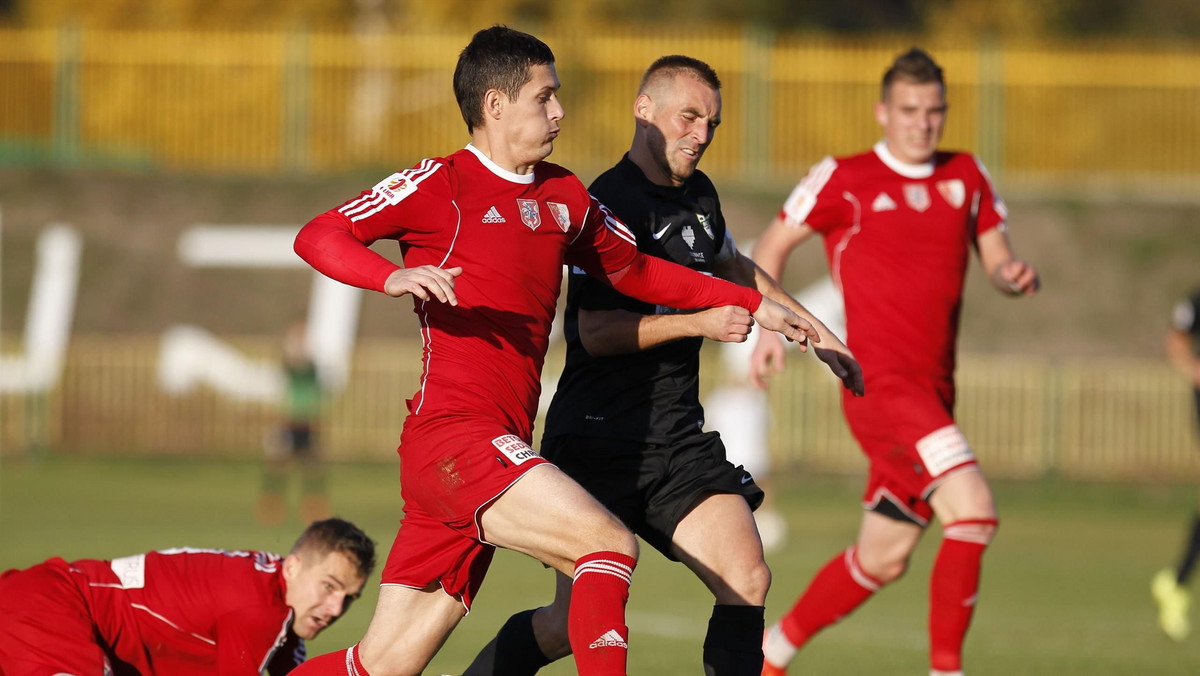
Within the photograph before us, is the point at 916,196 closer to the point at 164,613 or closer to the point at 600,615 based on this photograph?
the point at 600,615

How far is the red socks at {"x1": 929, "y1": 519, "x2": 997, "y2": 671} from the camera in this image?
6.88 m

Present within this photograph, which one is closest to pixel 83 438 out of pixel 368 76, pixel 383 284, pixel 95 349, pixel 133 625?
pixel 95 349

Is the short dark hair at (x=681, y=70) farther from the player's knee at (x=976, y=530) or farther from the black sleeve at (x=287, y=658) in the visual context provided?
the black sleeve at (x=287, y=658)

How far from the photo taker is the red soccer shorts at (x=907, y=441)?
7.11m

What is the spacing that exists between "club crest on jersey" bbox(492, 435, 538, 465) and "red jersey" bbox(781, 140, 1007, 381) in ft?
9.27

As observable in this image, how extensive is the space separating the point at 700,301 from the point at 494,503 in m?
1.14

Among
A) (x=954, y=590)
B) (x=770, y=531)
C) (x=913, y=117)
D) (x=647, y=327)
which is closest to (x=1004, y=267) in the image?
(x=913, y=117)

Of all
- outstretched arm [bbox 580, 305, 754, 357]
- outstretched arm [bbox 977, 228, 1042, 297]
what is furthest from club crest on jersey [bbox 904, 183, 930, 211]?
outstretched arm [bbox 580, 305, 754, 357]

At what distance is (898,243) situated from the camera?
7508 millimetres

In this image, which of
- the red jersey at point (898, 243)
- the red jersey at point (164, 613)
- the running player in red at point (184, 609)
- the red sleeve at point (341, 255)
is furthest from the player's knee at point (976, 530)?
the red sleeve at point (341, 255)

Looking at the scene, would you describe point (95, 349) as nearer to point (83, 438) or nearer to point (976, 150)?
point (83, 438)

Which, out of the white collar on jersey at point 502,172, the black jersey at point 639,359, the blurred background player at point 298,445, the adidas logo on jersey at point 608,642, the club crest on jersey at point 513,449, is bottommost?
the blurred background player at point 298,445

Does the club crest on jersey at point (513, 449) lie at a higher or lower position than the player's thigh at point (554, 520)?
higher

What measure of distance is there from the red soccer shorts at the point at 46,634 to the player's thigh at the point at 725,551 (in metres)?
2.18
